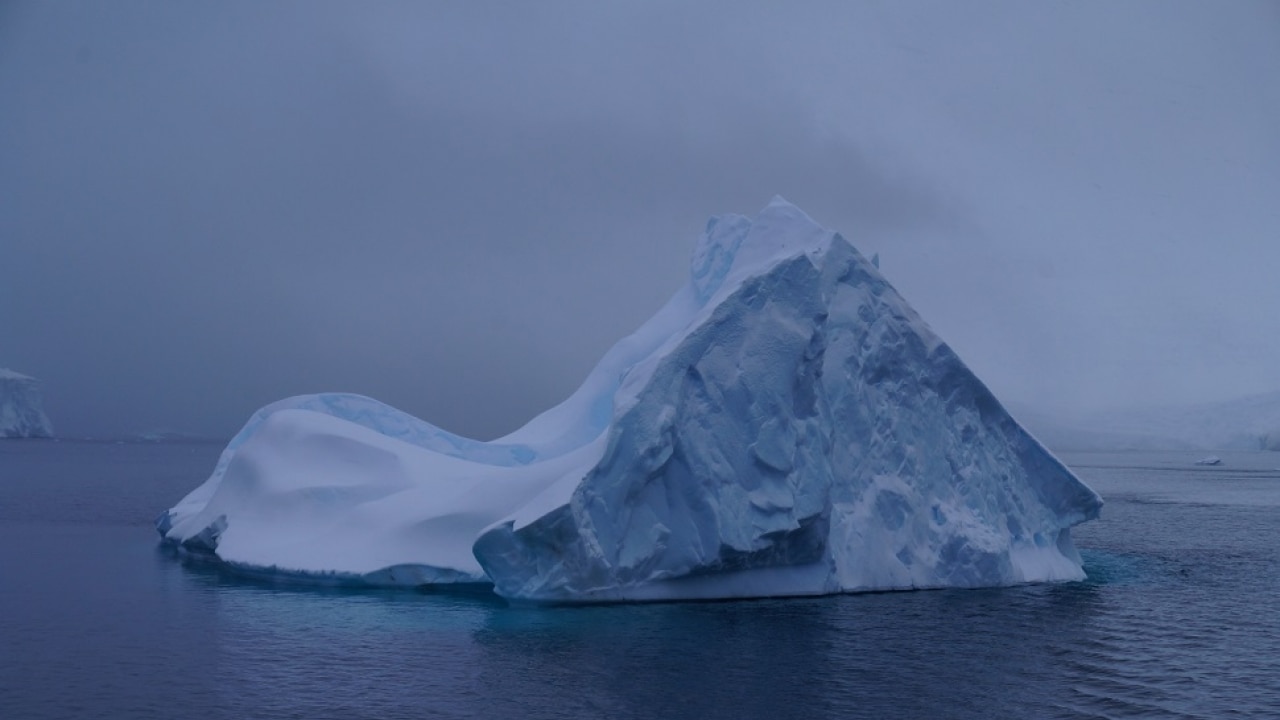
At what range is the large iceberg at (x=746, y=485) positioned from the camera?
15.4 m

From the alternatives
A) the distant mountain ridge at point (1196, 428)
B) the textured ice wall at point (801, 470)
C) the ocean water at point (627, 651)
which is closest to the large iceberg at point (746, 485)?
the textured ice wall at point (801, 470)

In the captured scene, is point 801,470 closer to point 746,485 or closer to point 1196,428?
point 746,485

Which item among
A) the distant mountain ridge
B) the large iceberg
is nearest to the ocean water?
the large iceberg

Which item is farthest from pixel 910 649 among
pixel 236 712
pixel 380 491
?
pixel 380 491

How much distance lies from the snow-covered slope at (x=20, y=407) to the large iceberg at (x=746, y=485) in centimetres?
9880

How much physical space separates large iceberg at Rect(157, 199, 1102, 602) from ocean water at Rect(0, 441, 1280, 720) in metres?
0.61

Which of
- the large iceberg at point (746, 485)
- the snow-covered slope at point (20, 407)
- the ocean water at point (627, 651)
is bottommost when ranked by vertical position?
the ocean water at point (627, 651)

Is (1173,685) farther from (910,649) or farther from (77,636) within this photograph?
(77,636)

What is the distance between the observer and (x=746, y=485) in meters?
16.2

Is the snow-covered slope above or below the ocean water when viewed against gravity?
above

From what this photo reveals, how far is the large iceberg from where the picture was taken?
50.5 ft

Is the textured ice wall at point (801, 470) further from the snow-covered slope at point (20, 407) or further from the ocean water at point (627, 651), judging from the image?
the snow-covered slope at point (20, 407)

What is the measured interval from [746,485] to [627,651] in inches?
177

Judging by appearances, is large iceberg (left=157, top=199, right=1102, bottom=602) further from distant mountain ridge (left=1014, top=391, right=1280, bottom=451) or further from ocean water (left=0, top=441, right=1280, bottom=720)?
distant mountain ridge (left=1014, top=391, right=1280, bottom=451)
